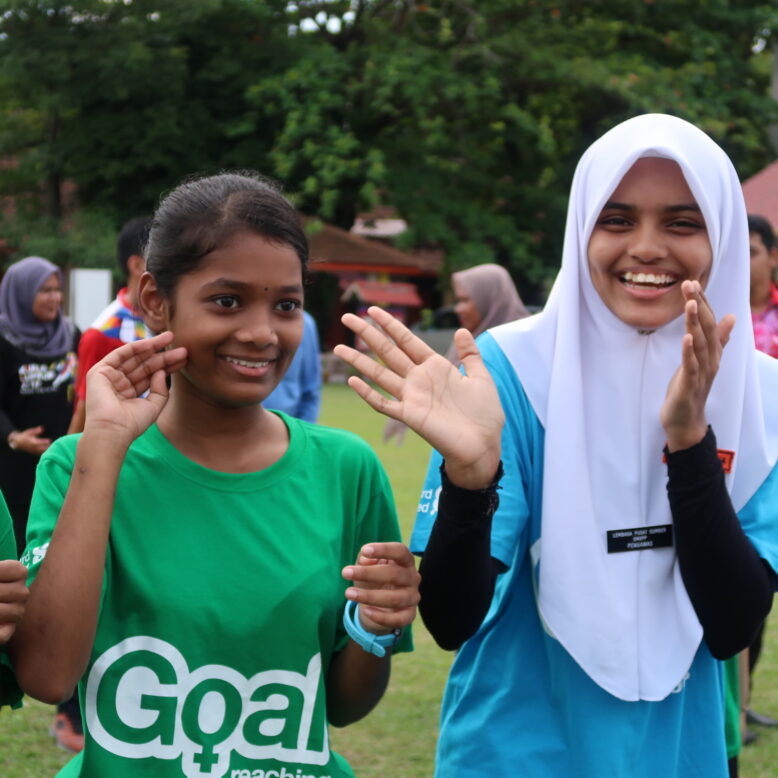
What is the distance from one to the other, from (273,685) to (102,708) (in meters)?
0.28

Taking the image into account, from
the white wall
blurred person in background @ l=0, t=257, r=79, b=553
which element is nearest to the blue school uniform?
blurred person in background @ l=0, t=257, r=79, b=553

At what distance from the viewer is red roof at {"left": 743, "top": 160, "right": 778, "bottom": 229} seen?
13.8 meters

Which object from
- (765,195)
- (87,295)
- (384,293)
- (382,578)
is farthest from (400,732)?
(384,293)

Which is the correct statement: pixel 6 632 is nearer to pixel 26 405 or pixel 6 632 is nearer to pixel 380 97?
pixel 26 405

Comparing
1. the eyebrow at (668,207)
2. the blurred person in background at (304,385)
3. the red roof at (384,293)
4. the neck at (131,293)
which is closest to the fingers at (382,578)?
the eyebrow at (668,207)

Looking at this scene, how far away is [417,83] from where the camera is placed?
25188mm

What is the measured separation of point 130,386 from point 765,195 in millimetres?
13458

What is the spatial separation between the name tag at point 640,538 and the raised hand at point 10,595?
1012 mm

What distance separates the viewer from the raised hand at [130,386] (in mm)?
2018

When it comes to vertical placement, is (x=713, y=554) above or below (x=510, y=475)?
below

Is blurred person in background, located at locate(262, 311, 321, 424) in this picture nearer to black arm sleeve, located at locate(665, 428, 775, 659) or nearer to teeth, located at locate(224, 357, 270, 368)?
teeth, located at locate(224, 357, 270, 368)

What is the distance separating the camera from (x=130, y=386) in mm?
2109

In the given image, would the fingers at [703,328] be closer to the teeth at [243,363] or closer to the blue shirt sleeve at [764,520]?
the blue shirt sleeve at [764,520]

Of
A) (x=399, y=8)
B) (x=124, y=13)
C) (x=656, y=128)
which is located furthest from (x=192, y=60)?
(x=656, y=128)
